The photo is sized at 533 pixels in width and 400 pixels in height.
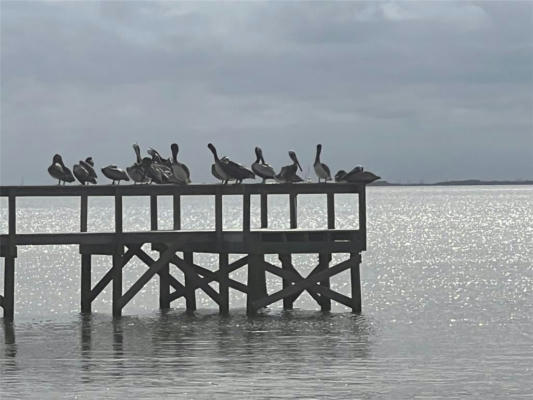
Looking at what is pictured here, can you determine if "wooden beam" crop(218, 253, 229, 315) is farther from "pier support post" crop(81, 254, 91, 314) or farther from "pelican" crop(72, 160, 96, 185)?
"pelican" crop(72, 160, 96, 185)

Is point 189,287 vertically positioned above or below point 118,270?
below

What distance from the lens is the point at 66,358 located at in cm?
3438

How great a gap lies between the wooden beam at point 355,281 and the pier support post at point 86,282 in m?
7.16

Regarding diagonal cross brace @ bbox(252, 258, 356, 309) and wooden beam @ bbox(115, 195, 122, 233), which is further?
diagonal cross brace @ bbox(252, 258, 356, 309)

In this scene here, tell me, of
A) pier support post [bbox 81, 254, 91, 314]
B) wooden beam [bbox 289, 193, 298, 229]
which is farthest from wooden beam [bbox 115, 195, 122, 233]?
wooden beam [bbox 289, 193, 298, 229]

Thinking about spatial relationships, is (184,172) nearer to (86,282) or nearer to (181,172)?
(181,172)

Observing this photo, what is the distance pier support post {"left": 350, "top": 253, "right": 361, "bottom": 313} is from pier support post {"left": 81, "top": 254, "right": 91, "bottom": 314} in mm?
7165

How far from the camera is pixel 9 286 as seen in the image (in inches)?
1582

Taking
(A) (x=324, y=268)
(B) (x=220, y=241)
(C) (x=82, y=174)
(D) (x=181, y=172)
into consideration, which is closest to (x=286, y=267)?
(A) (x=324, y=268)

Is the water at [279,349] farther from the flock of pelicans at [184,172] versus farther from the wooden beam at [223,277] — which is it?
the flock of pelicans at [184,172]

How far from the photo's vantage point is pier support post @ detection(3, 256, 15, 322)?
39.9 meters

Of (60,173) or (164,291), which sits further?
(164,291)

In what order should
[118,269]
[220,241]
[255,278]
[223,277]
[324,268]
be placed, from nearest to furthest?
[255,278] < [118,269] < [220,241] < [223,277] < [324,268]

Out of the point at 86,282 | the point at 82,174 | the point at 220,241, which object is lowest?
the point at 86,282
